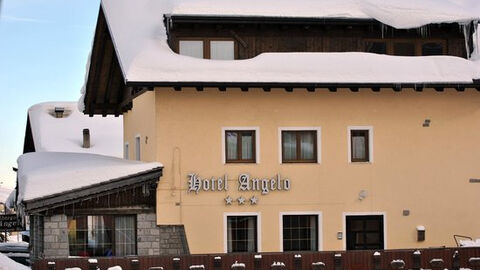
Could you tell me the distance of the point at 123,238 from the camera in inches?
831

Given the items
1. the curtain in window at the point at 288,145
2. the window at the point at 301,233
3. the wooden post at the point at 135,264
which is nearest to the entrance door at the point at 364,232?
the window at the point at 301,233

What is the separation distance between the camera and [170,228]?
20969 millimetres

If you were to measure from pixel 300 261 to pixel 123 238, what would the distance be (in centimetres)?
516

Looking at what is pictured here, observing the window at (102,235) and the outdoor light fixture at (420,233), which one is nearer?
the window at (102,235)

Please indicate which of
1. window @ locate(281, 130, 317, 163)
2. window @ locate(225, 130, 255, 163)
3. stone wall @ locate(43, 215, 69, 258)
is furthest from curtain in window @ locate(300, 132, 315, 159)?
stone wall @ locate(43, 215, 69, 258)

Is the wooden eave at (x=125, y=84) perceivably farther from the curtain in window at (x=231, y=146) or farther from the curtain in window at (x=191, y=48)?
the curtain in window at (x=231, y=146)

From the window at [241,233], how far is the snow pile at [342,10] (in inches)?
207

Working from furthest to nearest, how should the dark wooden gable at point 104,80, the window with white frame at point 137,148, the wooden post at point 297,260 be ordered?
the window with white frame at point 137,148 → the dark wooden gable at point 104,80 → the wooden post at point 297,260

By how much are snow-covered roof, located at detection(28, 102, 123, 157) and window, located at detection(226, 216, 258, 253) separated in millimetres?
20145

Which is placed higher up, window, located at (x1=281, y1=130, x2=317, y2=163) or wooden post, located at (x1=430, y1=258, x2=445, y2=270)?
window, located at (x1=281, y1=130, x2=317, y2=163)

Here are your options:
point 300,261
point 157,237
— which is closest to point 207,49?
point 157,237

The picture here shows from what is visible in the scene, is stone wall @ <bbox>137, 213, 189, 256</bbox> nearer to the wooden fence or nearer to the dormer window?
the wooden fence

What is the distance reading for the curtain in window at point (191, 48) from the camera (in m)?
22.0

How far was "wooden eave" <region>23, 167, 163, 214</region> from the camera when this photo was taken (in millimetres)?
19469
